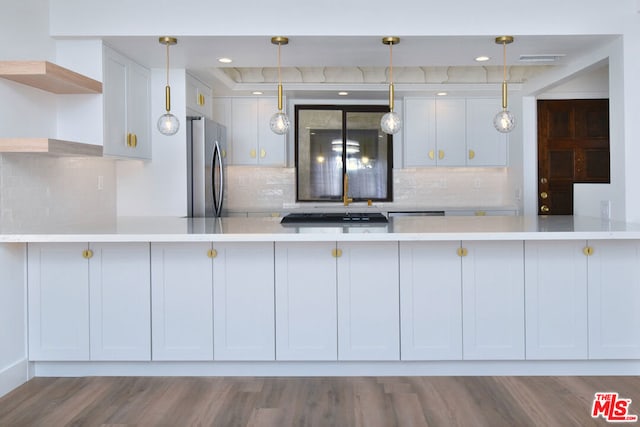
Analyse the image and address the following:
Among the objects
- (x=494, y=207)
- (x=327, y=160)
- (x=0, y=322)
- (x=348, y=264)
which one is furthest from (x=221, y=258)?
(x=494, y=207)

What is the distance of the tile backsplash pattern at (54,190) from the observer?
10.7 ft

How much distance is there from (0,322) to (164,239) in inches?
41.3

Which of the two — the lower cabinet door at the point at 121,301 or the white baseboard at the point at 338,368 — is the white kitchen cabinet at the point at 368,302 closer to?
the white baseboard at the point at 338,368

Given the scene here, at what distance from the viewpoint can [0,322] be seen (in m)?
3.18

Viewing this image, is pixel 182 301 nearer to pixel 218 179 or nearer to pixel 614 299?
pixel 218 179

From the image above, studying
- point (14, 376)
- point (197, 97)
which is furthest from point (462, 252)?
point (197, 97)

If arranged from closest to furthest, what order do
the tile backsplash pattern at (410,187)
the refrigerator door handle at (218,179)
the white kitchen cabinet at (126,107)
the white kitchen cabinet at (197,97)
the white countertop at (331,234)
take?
the white countertop at (331,234)
the white kitchen cabinet at (126,107)
the white kitchen cabinet at (197,97)
the refrigerator door handle at (218,179)
the tile backsplash pattern at (410,187)

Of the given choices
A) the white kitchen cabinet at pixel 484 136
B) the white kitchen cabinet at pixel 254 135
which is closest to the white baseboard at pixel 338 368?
the white kitchen cabinet at pixel 254 135

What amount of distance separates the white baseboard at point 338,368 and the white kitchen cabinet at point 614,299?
113 mm

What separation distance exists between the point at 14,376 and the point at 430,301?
2.43 metres

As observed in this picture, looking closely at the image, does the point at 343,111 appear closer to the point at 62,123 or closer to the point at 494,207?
the point at 494,207

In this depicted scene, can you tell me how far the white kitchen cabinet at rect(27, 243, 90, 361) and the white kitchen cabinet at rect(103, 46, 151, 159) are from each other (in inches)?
32.6

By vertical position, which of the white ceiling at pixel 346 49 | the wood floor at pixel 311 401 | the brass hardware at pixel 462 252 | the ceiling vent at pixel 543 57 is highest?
the white ceiling at pixel 346 49

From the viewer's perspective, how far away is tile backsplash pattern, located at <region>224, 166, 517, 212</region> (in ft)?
22.2
